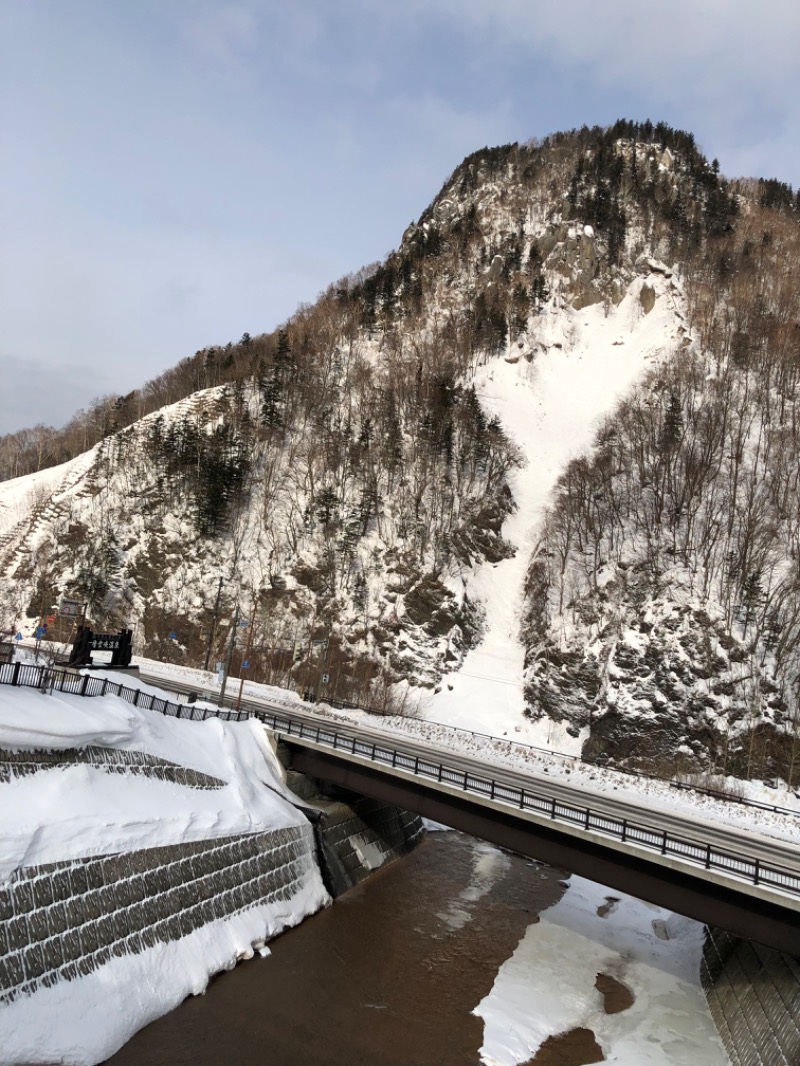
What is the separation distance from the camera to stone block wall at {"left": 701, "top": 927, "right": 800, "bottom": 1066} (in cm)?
1455

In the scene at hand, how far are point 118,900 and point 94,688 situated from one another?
Result: 26.5ft

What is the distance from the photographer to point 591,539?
5169 centimetres

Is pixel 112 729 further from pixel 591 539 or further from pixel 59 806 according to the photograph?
pixel 591 539

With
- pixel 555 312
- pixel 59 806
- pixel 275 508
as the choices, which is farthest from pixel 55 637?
pixel 555 312

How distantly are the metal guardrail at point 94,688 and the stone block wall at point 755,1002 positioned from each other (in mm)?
20071

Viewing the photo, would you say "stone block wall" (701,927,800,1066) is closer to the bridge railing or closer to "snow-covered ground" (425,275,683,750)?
the bridge railing

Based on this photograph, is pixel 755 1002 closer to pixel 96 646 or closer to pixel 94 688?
pixel 94 688

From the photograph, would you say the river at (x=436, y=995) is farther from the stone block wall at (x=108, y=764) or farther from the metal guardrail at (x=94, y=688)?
the metal guardrail at (x=94, y=688)

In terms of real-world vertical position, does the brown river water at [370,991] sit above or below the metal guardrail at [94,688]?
below

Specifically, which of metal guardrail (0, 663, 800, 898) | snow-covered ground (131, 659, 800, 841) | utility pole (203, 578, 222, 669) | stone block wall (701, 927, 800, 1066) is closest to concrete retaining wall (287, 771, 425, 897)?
metal guardrail (0, 663, 800, 898)

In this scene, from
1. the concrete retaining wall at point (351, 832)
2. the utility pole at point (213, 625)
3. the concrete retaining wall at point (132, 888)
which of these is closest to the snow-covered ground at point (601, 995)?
the concrete retaining wall at point (351, 832)

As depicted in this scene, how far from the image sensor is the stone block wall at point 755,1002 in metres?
14.5

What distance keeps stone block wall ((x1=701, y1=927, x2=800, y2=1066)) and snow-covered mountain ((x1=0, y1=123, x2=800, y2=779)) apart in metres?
18.0

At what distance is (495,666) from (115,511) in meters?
39.0
